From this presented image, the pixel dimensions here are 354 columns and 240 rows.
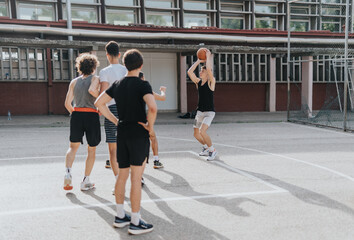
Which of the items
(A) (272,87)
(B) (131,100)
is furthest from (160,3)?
(B) (131,100)

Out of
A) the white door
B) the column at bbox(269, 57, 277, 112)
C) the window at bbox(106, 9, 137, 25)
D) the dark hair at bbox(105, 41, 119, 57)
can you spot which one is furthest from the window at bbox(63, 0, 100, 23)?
the dark hair at bbox(105, 41, 119, 57)

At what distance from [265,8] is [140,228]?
2244cm

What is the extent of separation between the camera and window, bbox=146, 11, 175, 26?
21953 mm

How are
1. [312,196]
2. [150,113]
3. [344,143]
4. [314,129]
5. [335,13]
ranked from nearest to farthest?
[150,113] → [312,196] → [344,143] → [314,129] → [335,13]

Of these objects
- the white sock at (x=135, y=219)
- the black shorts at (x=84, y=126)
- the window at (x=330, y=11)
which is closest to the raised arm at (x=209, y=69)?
the black shorts at (x=84, y=126)

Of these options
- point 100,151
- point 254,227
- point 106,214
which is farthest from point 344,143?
point 106,214

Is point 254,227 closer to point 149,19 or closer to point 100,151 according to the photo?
point 100,151

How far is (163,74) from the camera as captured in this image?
2042 cm

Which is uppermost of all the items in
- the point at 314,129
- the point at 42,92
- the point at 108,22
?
the point at 108,22

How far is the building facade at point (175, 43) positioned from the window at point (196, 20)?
0.06 metres

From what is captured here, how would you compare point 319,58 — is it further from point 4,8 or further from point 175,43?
point 4,8

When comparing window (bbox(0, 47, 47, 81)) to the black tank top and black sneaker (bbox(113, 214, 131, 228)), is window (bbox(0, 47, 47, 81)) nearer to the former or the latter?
the black tank top

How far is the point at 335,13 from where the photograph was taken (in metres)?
24.6

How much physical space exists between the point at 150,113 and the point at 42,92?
625 inches
